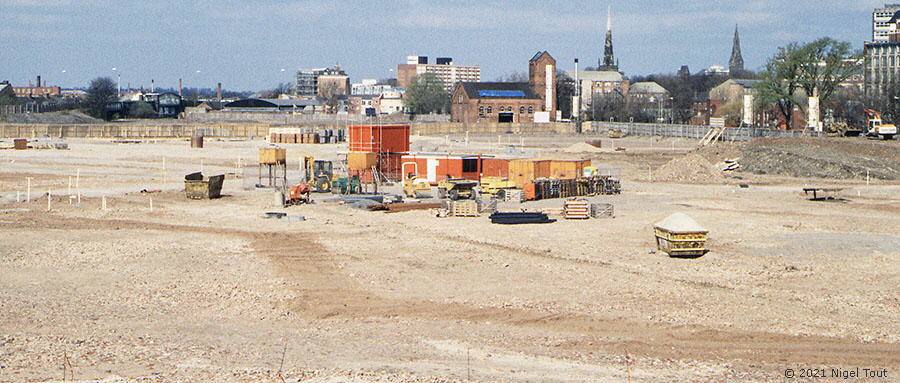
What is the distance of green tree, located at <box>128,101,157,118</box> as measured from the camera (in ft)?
534

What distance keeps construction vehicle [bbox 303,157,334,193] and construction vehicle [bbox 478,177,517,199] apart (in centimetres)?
743

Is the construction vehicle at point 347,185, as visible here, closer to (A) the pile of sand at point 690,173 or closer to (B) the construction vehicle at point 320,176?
(B) the construction vehicle at point 320,176

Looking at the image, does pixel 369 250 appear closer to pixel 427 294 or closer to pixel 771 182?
pixel 427 294

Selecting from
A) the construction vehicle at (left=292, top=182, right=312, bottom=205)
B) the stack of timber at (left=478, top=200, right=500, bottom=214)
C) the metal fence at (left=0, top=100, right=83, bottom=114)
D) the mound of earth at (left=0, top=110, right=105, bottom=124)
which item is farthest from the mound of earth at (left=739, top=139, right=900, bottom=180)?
the metal fence at (left=0, top=100, right=83, bottom=114)

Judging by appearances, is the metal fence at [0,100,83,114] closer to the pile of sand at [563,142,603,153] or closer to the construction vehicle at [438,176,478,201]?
the pile of sand at [563,142,603,153]

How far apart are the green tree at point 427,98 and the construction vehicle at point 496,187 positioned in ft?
455

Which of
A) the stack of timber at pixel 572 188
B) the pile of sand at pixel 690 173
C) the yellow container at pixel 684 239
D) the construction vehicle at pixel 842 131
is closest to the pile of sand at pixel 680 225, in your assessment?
the yellow container at pixel 684 239

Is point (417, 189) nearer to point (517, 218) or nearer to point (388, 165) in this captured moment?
point (388, 165)

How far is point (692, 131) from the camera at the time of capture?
110 m

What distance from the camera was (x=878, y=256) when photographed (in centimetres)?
2805

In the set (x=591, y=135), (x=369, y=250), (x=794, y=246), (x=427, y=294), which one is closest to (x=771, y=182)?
(x=794, y=246)

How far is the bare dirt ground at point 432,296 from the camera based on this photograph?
Result: 16531 mm

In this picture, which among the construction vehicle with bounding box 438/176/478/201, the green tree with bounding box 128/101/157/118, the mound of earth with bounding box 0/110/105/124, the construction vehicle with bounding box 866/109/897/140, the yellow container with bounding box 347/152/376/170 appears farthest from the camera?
the green tree with bounding box 128/101/157/118

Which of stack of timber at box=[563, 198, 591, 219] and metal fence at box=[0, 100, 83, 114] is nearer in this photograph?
stack of timber at box=[563, 198, 591, 219]
